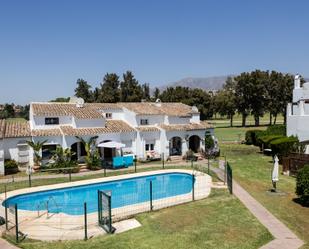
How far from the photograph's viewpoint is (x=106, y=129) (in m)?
39.3

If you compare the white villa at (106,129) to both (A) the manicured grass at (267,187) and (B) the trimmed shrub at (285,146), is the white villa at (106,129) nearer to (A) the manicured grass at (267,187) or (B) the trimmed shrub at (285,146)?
(A) the manicured grass at (267,187)

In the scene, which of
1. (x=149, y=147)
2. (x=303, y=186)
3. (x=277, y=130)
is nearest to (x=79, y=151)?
(x=149, y=147)

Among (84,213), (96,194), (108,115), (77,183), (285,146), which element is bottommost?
(96,194)

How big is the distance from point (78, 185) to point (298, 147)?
76.8 ft

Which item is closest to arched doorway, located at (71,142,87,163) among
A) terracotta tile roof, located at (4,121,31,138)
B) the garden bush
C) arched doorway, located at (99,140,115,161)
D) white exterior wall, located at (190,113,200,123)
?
arched doorway, located at (99,140,115,161)

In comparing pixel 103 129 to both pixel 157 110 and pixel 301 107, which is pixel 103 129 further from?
pixel 301 107

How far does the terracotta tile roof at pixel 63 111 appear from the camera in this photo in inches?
1487

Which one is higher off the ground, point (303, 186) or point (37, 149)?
point (37, 149)

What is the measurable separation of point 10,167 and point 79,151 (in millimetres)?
7420

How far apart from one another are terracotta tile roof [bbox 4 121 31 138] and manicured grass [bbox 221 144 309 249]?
72.4 feet

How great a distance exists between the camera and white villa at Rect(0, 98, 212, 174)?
35625 mm

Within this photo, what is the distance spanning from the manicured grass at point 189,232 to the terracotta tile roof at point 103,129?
19259 mm

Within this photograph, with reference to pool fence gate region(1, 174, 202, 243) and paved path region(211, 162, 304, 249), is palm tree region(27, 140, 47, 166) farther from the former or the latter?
paved path region(211, 162, 304, 249)

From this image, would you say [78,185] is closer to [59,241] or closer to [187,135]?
[59,241]
